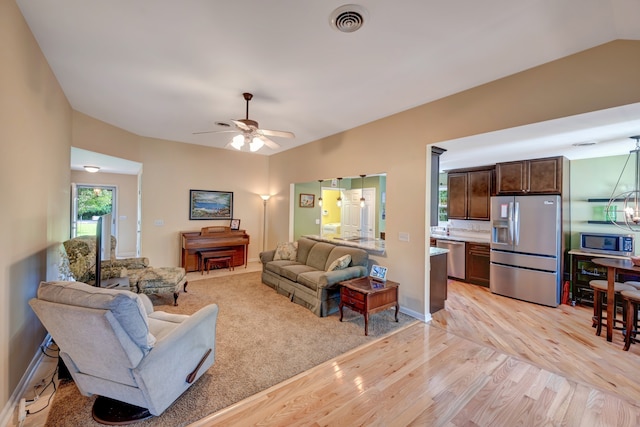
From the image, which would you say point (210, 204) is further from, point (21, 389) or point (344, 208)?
point (21, 389)

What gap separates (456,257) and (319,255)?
3093mm

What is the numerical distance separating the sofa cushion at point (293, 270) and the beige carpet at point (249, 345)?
374 millimetres

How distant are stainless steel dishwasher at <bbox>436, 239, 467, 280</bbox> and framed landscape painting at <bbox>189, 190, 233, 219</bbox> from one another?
5177 millimetres

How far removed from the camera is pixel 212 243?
19.1ft

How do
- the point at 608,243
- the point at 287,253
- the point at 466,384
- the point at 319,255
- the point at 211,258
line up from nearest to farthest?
the point at 466,384
the point at 608,243
the point at 319,255
the point at 287,253
the point at 211,258

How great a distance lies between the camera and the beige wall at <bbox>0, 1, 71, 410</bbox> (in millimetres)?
1787

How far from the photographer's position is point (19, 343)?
2070mm

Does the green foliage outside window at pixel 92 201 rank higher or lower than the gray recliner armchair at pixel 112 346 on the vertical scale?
higher

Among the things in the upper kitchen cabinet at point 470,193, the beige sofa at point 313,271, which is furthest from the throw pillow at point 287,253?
the upper kitchen cabinet at point 470,193

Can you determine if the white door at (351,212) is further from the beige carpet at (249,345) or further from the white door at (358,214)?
A: the beige carpet at (249,345)

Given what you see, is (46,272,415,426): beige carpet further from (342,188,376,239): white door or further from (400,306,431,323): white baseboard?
(342,188,376,239): white door

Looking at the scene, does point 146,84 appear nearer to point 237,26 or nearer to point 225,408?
point 237,26

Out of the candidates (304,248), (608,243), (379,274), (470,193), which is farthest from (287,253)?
(608,243)

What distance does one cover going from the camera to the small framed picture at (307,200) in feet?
20.8
